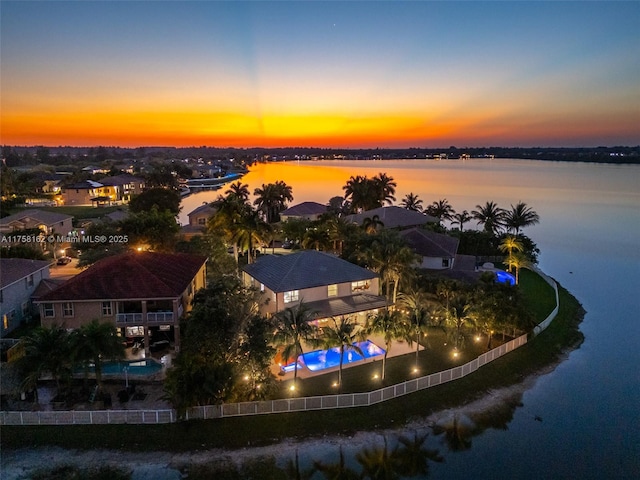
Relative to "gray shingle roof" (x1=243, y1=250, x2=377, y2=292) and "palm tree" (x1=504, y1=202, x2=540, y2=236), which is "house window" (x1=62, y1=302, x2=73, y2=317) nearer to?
"gray shingle roof" (x1=243, y1=250, x2=377, y2=292)

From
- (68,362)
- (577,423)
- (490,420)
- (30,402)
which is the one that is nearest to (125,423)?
(68,362)

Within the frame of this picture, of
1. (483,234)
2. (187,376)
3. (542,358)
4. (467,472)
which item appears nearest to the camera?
(467,472)

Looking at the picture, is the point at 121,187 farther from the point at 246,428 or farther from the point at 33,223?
the point at 246,428

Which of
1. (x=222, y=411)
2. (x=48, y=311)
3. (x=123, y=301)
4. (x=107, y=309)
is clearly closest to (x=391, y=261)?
(x=222, y=411)

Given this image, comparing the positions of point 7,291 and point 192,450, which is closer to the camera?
point 192,450

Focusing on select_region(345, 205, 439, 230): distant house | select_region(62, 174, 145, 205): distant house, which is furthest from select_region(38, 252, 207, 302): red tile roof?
select_region(62, 174, 145, 205): distant house

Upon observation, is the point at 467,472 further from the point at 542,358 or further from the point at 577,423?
the point at 542,358

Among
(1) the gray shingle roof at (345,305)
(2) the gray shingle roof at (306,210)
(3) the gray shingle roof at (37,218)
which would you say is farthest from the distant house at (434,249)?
(3) the gray shingle roof at (37,218)
